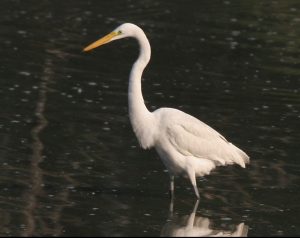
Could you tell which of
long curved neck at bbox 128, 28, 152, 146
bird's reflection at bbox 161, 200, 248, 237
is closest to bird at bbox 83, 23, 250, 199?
long curved neck at bbox 128, 28, 152, 146

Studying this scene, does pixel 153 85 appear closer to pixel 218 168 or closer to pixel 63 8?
pixel 218 168

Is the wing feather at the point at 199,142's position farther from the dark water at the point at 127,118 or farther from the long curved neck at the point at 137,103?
the dark water at the point at 127,118

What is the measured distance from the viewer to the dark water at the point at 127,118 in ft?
38.2

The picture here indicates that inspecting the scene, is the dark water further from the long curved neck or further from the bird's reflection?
the long curved neck

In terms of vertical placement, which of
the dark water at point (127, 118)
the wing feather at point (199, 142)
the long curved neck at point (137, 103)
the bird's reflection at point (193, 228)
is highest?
the long curved neck at point (137, 103)

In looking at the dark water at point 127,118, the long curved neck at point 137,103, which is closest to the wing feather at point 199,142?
the long curved neck at point 137,103

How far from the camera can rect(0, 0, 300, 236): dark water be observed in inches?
458

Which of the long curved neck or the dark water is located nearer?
the dark water

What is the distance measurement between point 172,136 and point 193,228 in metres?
1.34

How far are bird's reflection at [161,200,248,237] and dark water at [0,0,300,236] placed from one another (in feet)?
0.06

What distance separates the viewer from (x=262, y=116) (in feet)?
54.1

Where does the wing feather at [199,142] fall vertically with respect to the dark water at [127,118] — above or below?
above

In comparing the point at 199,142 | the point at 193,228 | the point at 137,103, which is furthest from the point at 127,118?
the point at 193,228

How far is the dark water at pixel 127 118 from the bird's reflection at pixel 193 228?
17 millimetres
